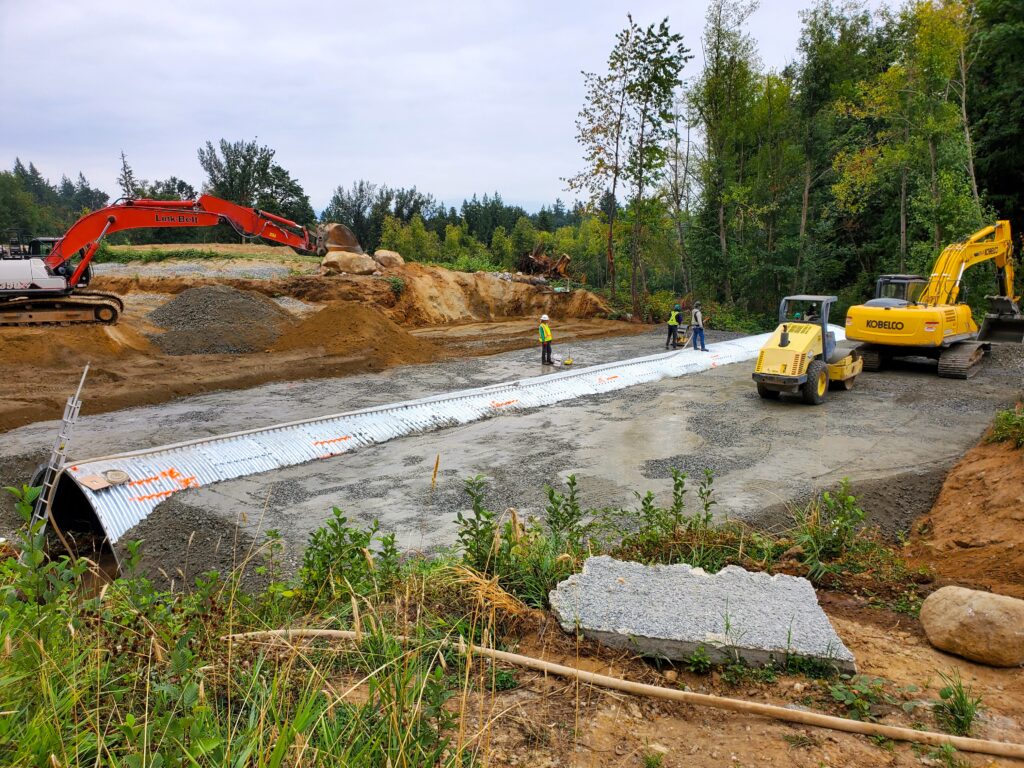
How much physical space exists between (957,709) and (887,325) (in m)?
13.1

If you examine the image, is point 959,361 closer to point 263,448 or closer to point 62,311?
point 263,448

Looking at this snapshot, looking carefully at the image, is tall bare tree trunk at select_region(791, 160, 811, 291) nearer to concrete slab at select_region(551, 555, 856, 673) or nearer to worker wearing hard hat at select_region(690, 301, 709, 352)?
worker wearing hard hat at select_region(690, 301, 709, 352)

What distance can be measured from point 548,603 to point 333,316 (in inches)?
628

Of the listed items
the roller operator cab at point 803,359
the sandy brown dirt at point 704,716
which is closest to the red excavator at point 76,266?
the roller operator cab at point 803,359

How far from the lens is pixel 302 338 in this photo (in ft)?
59.4

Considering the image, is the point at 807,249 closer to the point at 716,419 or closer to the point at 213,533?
the point at 716,419

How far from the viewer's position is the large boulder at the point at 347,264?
24953mm

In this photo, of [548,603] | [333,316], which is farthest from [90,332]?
[548,603]

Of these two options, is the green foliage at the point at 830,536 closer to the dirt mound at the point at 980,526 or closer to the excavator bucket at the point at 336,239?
the dirt mound at the point at 980,526

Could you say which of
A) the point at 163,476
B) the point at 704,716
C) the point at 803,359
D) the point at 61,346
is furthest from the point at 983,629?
the point at 61,346

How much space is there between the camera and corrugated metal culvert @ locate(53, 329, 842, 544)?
22.7 feet

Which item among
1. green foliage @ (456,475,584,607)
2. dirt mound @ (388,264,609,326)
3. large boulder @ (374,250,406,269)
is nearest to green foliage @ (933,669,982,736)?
green foliage @ (456,475,584,607)

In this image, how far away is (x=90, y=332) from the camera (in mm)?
15617

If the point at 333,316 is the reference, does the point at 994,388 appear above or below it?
below
